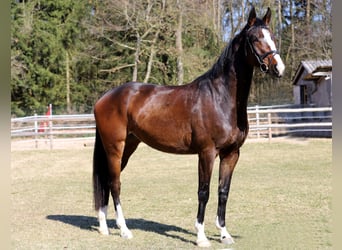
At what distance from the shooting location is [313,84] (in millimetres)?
17062

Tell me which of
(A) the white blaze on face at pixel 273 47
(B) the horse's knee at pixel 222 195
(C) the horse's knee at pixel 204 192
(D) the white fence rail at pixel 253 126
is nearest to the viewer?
(A) the white blaze on face at pixel 273 47

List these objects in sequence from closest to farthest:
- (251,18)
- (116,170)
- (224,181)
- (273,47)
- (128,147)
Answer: (273,47), (251,18), (224,181), (116,170), (128,147)

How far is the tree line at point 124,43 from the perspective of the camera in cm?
1438

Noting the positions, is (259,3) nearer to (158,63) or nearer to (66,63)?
(158,63)

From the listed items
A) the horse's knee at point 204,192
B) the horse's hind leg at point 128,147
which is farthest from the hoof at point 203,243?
the horse's hind leg at point 128,147

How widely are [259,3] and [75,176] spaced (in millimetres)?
7712

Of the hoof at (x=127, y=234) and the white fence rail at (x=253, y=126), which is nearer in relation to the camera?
the hoof at (x=127, y=234)

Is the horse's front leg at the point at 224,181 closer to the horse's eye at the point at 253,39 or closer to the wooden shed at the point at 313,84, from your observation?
the horse's eye at the point at 253,39

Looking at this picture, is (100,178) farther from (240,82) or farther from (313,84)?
(313,84)

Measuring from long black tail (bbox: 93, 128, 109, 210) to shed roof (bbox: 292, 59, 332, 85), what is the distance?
11.4 metres

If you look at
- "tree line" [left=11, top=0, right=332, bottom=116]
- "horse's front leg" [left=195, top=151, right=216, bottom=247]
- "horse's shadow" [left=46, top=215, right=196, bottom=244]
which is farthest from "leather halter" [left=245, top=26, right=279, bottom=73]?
"tree line" [left=11, top=0, right=332, bottom=116]

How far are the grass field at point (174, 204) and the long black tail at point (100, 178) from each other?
0.35 m

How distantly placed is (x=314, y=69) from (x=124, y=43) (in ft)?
23.6

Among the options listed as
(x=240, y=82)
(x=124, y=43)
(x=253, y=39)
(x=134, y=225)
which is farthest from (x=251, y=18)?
(x=124, y=43)
